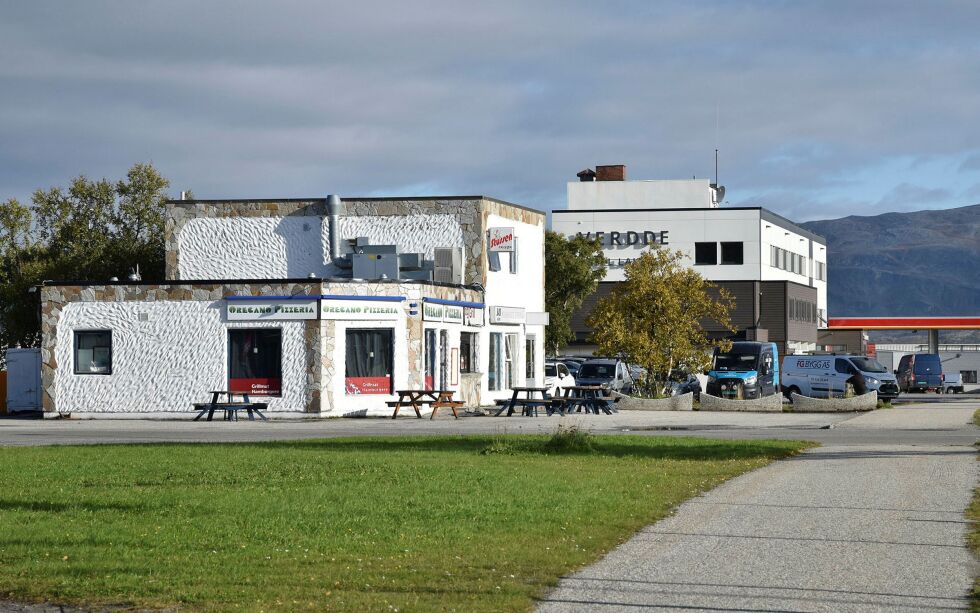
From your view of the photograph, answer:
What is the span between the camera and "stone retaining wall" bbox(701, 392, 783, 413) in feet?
132

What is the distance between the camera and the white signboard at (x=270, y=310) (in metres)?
36.8

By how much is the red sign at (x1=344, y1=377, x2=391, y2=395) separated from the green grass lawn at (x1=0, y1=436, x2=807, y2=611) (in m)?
16.5

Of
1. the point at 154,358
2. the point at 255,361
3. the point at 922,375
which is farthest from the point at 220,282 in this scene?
the point at 922,375

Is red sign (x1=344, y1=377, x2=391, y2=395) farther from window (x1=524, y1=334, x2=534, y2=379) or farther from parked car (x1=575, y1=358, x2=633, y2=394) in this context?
parked car (x1=575, y1=358, x2=633, y2=394)

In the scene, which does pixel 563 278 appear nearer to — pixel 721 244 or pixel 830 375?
pixel 721 244

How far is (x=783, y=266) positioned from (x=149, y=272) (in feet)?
188

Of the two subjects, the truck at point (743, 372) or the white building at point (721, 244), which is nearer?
the truck at point (743, 372)

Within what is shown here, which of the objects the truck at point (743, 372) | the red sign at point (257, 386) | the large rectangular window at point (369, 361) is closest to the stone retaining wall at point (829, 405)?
the truck at point (743, 372)

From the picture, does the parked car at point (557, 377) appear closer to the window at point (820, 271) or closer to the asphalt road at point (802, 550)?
the asphalt road at point (802, 550)

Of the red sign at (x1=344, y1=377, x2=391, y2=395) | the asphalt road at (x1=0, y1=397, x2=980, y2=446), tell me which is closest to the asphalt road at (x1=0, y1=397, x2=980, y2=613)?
the asphalt road at (x1=0, y1=397, x2=980, y2=446)

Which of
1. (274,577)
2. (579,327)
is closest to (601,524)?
(274,577)

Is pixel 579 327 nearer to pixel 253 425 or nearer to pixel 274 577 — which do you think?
pixel 253 425

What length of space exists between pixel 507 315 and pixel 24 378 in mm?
15950

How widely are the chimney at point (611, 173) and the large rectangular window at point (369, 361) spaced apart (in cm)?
6552
